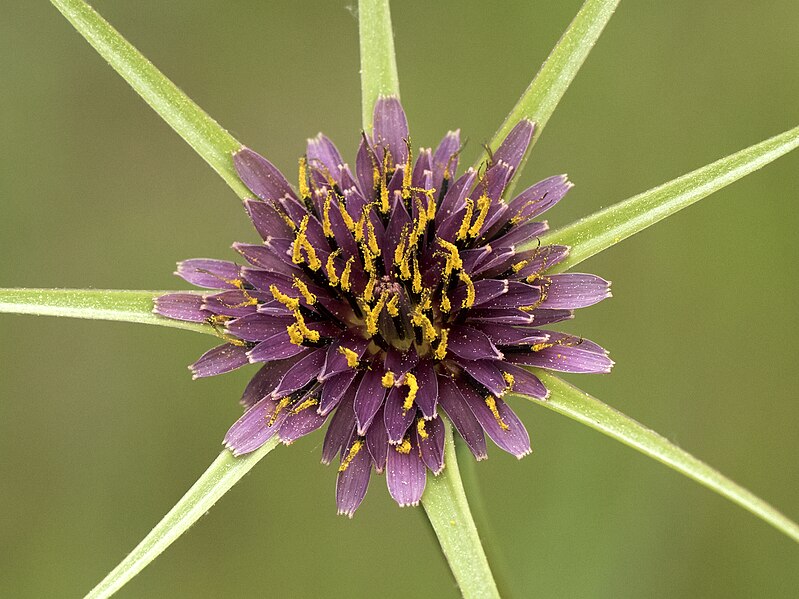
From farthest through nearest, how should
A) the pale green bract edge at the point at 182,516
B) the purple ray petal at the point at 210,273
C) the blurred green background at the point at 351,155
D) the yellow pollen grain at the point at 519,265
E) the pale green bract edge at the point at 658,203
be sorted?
1. the blurred green background at the point at 351,155
2. the purple ray petal at the point at 210,273
3. the yellow pollen grain at the point at 519,265
4. the pale green bract edge at the point at 658,203
5. the pale green bract edge at the point at 182,516

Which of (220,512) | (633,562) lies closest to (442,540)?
(633,562)

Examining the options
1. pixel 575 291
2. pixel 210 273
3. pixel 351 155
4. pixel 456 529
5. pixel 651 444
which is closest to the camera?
pixel 651 444

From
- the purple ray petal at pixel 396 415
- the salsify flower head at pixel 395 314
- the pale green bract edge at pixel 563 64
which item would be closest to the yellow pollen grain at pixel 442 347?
the salsify flower head at pixel 395 314

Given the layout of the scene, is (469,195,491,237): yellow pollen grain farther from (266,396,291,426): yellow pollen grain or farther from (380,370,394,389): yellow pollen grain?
(266,396,291,426): yellow pollen grain

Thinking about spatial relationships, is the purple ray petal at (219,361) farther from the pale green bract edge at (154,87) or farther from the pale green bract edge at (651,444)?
the pale green bract edge at (651,444)

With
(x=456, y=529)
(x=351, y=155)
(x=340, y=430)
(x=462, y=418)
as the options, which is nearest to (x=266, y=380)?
(x=340, y=430)

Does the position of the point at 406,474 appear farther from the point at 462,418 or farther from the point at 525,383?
the point at 525,383
